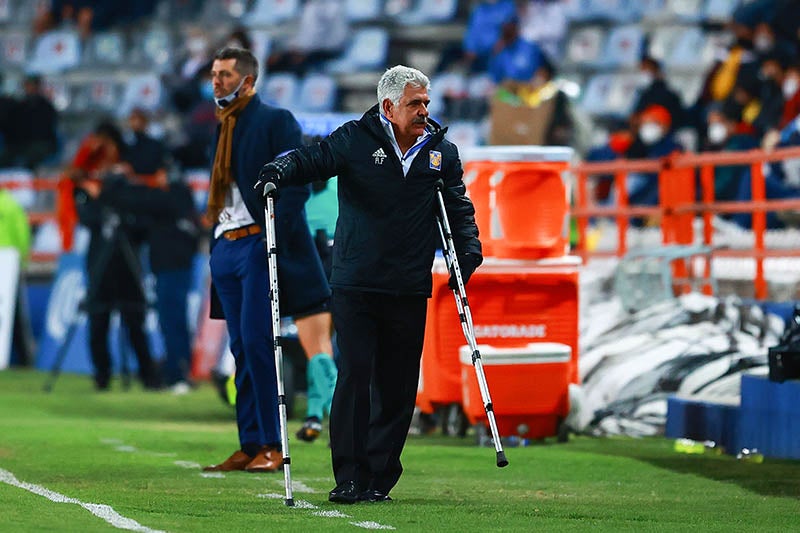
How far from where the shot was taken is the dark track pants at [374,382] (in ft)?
30.9

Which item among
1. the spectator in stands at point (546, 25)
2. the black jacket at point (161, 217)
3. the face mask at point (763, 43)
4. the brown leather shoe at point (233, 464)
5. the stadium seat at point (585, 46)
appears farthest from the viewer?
the stadium seat at point (585, 46)

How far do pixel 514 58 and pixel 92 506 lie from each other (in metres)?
17.3

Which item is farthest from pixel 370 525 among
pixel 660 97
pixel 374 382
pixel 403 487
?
pixel 660 97

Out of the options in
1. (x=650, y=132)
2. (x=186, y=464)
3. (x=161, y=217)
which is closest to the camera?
(x=186, y=464)

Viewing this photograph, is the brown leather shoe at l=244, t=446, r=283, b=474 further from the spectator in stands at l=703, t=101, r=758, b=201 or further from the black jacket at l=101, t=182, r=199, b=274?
the spectator in stands at l=703, t=101, r=758, b=201

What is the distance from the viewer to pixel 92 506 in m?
8.99

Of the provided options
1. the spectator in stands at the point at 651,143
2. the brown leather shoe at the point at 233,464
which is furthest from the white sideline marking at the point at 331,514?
the spectator in stands at the point at 651,143

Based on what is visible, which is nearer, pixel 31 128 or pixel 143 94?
pixel 31 128

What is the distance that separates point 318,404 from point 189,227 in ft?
22.7

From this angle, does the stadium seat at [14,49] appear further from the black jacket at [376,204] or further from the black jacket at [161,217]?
the black jacket at [376,204]

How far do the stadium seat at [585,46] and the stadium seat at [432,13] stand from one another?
2698 mm

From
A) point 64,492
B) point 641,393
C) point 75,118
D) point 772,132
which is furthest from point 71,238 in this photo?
point 64,492

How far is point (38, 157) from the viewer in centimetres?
2891

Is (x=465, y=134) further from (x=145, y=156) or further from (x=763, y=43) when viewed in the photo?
(x=145, y=156)
